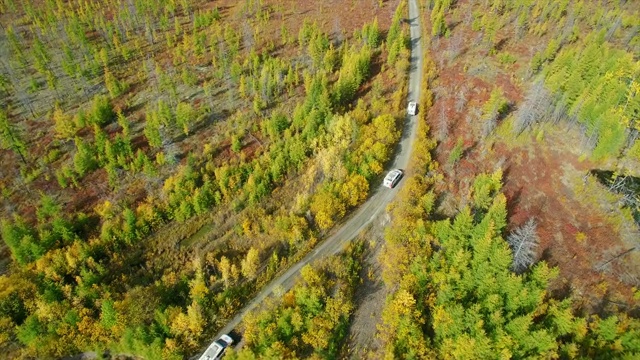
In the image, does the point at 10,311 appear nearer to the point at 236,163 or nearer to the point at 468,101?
the point at 236,163

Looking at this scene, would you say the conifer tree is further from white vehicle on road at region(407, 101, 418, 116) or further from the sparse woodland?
white vehicle on road at region(407, 101, 418, 116)

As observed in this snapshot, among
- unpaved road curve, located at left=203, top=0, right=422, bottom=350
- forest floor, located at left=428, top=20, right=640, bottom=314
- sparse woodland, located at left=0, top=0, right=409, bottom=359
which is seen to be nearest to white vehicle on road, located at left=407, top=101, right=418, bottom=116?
unpaved road curve, located at left=203, top=0, right=422, bottom=350

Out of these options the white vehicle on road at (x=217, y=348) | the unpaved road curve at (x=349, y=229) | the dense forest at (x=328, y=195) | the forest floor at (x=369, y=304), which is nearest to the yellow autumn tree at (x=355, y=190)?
the dense forest at (x=328, y=195)

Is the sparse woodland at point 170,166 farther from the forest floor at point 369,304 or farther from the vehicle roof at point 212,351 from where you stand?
the forest floor at point 369,304

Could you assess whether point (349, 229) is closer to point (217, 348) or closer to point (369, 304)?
point (369, 304)

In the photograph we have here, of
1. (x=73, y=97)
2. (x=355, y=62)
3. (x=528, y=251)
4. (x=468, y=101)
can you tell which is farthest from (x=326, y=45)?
(x=528, y=251)

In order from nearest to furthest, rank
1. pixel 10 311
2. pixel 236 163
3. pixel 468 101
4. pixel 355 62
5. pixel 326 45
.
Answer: pixel 10 311
pixel 236 163
pixel 468 101
pixel 355 62
pixel 326 45

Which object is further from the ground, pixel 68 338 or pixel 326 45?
pixel 326 45
